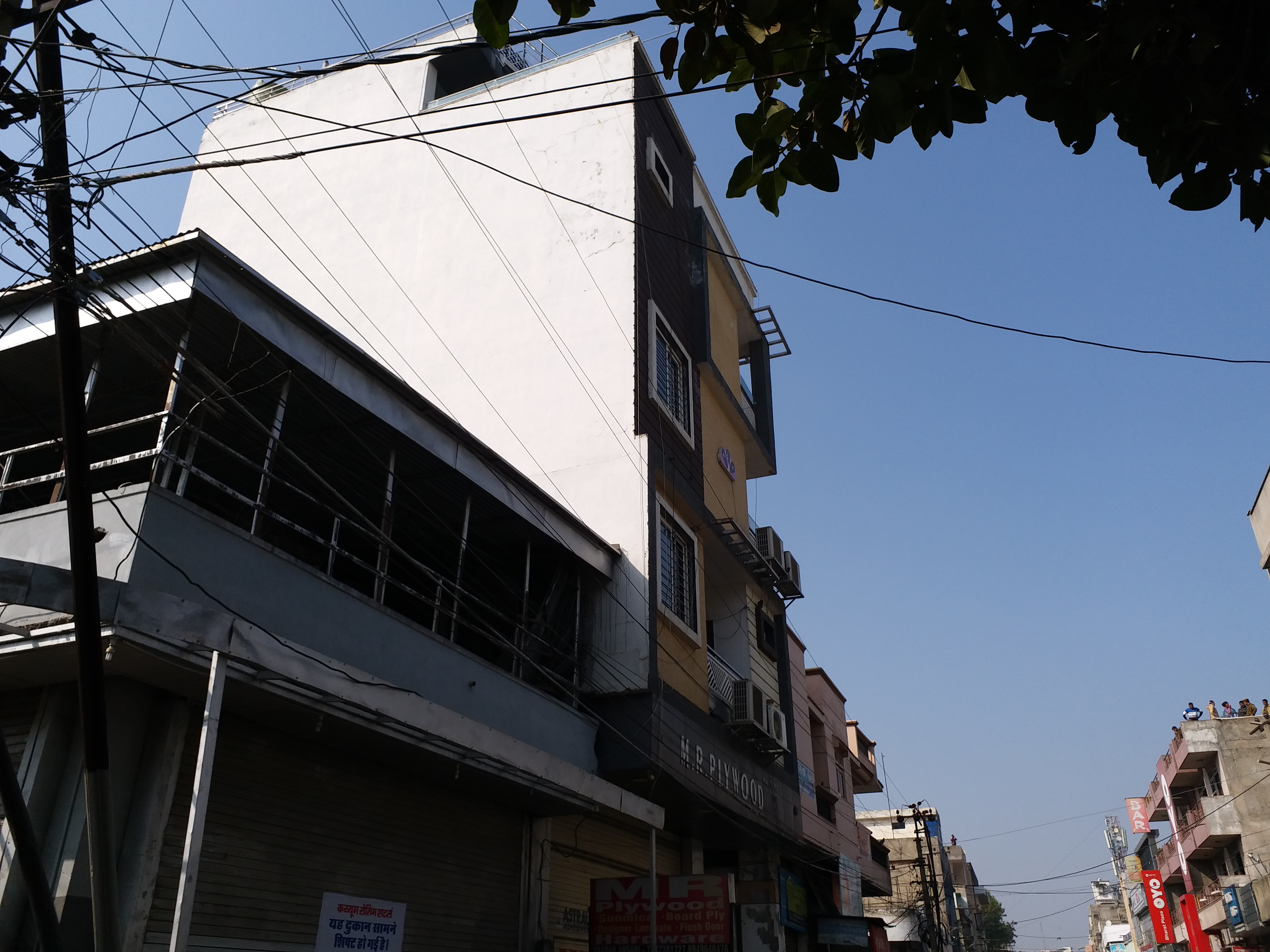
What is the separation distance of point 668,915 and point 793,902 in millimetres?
8529

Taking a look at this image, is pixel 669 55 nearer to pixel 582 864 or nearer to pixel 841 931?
pixel 582 864

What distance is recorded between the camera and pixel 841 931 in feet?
69.5

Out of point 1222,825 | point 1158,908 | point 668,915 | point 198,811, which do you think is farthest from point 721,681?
point 1158,908

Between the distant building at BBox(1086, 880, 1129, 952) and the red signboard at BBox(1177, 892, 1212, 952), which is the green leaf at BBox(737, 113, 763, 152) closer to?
the red signboard at BBox(1177, 892, 1212, 952)

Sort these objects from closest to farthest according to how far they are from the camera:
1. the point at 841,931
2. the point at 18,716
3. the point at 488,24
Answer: the point at 488,24
the point at 18,716
the point at 841,931

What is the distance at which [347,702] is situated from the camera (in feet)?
26.0

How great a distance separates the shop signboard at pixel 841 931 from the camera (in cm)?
2108

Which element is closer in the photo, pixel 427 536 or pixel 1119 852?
pixel 427 536

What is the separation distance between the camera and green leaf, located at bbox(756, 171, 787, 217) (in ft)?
13.9

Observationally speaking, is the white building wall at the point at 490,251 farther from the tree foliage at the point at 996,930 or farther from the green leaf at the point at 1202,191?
the tree foliage at the point at 996,930

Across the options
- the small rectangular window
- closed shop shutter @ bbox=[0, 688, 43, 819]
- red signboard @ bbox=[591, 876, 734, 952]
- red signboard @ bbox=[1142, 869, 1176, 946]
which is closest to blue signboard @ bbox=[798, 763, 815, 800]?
red signboard @ bbox=[591, 876, 734, 952]

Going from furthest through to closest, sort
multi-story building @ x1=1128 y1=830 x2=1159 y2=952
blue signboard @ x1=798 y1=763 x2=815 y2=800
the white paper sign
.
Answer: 1. multi-story building @ x1=1128 y1=830 x2=1159 y2=952
2. blue signboard @ x1=798 y1=763 x2=815 y2=800
3. the white paper sign

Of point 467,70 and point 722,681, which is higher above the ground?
point 467,70

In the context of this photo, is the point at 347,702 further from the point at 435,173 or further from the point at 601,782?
the point at 435,173
